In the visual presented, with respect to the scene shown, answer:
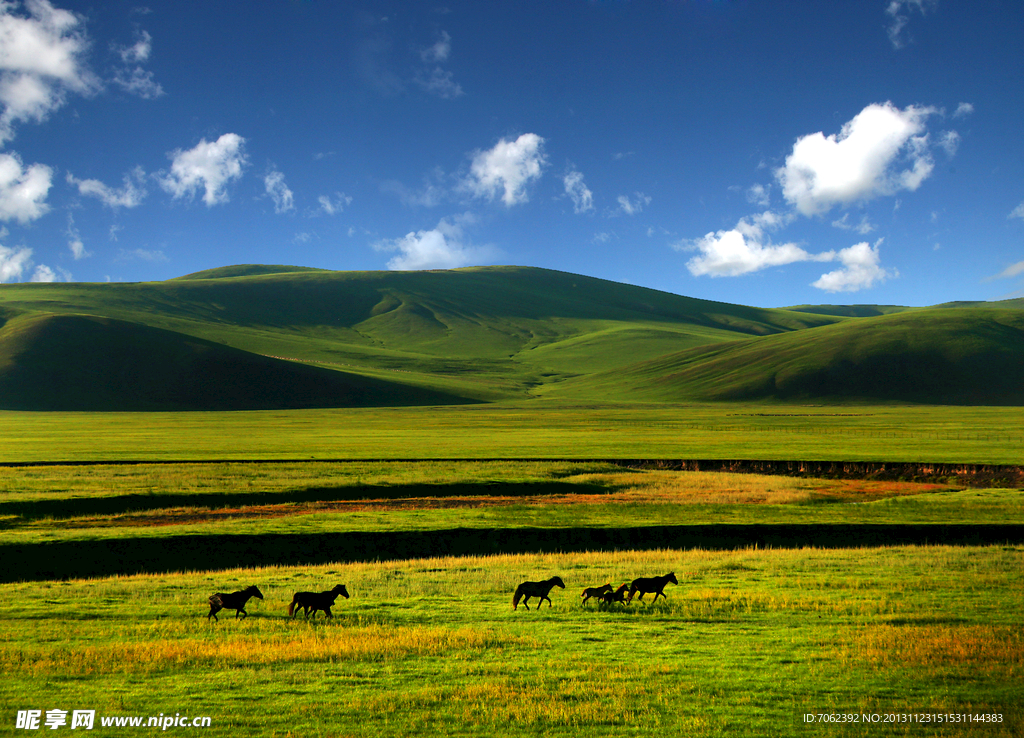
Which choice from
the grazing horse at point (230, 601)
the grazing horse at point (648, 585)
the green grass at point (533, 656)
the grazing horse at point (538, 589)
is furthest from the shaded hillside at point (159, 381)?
the grazing horse at point (648, 585)

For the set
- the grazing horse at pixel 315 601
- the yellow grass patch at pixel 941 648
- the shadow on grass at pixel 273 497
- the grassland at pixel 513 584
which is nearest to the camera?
the grassland at pixel 513 584

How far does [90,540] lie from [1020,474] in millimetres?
56500

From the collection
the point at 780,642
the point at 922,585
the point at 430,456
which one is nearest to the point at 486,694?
the point at 780,642

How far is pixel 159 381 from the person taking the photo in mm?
183500

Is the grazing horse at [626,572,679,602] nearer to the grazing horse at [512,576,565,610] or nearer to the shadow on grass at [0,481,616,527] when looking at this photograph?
the grazing horse at [512,576,565,610]

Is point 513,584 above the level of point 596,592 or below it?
below

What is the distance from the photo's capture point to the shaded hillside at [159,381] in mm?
173500

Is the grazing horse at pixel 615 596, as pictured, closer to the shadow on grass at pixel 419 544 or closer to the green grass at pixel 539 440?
the shadow on grass at pixel 419 544

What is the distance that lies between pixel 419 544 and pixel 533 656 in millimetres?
18462

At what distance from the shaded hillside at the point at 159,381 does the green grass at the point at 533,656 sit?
166747mm

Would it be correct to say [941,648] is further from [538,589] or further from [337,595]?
[337,595]

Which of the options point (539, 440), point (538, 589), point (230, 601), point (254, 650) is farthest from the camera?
point (539, 440)

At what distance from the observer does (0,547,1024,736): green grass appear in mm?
9766

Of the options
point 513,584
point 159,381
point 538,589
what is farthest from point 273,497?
point 159,381
